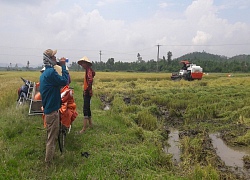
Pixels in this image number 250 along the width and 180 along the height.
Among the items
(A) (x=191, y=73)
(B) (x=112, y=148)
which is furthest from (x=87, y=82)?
(A) (x=191, y=73)

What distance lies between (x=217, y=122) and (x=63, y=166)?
7016 millimetres

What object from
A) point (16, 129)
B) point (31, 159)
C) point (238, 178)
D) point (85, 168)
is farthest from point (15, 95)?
point (238, 178)

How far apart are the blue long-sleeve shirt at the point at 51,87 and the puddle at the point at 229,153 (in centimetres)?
446

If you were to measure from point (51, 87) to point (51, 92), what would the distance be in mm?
99

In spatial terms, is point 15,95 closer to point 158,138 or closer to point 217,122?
point 158,138

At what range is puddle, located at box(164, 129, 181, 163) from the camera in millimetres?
6714

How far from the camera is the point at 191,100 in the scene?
13.4 metres

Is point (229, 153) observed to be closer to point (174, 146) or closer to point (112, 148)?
point (174, 146)

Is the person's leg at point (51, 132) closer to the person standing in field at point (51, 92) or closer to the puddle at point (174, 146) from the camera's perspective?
the person standing in field at point (51, 92)

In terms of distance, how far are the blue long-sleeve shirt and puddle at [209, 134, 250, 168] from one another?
446 cm

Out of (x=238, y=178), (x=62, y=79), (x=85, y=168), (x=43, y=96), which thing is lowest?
(x=238, y=178)

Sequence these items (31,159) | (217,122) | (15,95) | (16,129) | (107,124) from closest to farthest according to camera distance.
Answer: (31,159) < (16,129) < (107,124) < (217,122) < (15,95)

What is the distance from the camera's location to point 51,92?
4875 mm

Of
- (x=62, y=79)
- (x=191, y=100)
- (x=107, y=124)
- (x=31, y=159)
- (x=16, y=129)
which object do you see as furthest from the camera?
(x=191, y=100)
